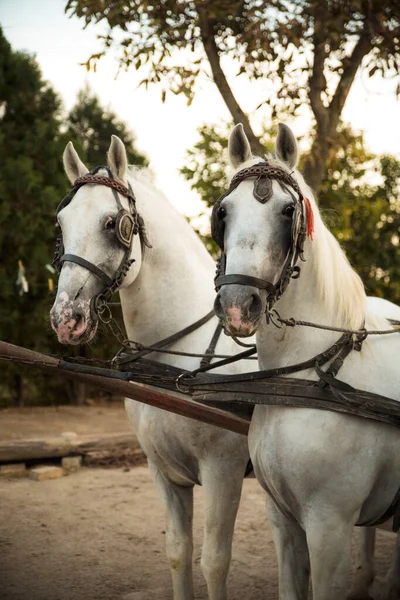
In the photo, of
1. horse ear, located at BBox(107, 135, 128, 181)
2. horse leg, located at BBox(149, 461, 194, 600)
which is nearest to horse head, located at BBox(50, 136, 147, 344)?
horse ear, located at BBox(107, 135, 128, 181)

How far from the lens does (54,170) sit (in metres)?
9.62

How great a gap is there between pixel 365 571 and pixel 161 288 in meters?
2.24

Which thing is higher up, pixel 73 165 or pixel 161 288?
pixel 73 165

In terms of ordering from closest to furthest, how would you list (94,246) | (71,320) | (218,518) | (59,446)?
(71,320) → (94,246) → (218,518) → (59,446)

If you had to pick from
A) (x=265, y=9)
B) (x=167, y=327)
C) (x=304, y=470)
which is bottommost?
(x=304, y=470)

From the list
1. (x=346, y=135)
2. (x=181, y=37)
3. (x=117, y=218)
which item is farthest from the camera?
(x=346, y=135)

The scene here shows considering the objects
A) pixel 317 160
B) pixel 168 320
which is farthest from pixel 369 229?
pixel 168 320

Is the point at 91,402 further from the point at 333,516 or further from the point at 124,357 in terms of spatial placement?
the point at 333,516

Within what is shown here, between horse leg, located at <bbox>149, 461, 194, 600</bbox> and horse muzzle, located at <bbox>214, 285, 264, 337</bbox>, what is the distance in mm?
1453

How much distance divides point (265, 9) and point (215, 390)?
332 cm

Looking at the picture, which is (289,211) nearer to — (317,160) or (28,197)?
(317,160)

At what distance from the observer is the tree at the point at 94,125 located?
36.5ft

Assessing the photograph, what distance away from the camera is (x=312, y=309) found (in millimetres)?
2531

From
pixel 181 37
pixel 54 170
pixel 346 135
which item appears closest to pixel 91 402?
pixel 54 170
